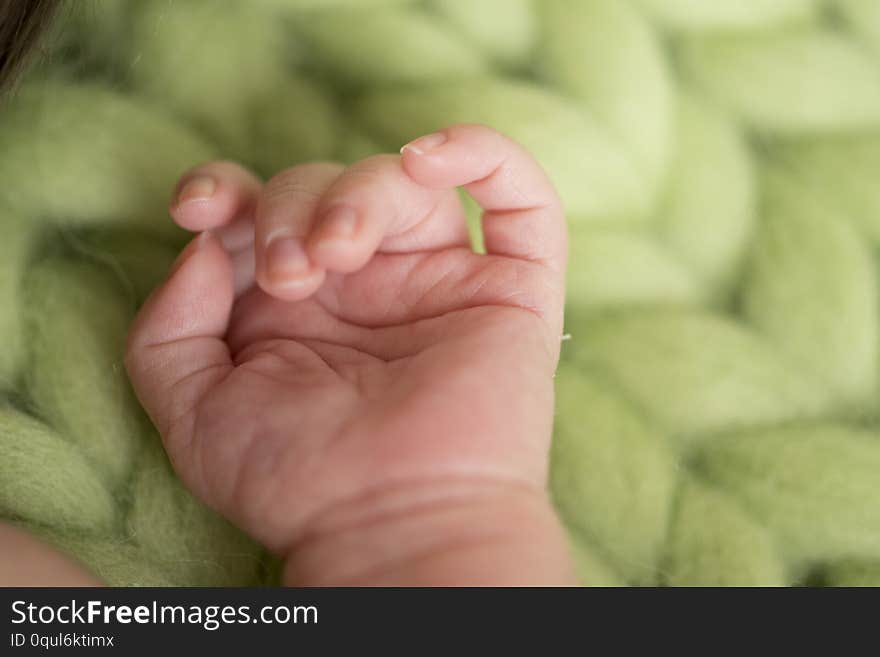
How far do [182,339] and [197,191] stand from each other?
3.4 inches

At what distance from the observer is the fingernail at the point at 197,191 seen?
0.62 metres

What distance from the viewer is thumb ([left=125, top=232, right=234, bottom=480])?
1.97ft

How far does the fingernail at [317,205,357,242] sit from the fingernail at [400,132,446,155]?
6cm

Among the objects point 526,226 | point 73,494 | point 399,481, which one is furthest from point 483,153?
point 73,494

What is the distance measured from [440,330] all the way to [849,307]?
0.26 metres

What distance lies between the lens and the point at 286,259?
0.56 m

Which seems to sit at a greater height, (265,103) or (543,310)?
(265,103)

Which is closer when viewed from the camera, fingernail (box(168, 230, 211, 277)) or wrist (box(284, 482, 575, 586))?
wrist (box(284, 482, 575, 586))

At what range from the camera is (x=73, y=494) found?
615 mm
